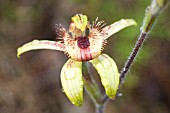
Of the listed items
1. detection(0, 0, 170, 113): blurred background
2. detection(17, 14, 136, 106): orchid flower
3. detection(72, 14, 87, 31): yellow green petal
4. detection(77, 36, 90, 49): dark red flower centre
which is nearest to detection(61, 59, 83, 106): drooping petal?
detection(17, 14, 136, 106): orchid flower

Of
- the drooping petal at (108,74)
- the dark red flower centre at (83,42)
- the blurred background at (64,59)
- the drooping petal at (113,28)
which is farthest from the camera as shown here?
the blurred background at (64,59)

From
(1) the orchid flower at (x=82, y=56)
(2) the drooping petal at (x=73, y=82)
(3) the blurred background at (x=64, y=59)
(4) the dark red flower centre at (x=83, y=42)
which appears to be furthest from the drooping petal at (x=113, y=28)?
(3) the blurred background at (x=64, y=59)

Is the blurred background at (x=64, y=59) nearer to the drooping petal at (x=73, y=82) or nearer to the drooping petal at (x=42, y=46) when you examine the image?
the drooping petal at (x=42, y=46)

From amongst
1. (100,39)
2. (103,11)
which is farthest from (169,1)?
(103,11)

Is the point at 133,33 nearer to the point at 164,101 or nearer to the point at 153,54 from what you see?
the point at 153,54

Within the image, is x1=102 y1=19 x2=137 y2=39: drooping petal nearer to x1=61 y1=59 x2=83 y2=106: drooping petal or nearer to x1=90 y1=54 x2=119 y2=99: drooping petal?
x1=90 y1=54 x2=119 y2=99: drooping petal

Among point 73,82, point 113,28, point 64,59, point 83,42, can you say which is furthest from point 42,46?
point 64,59
